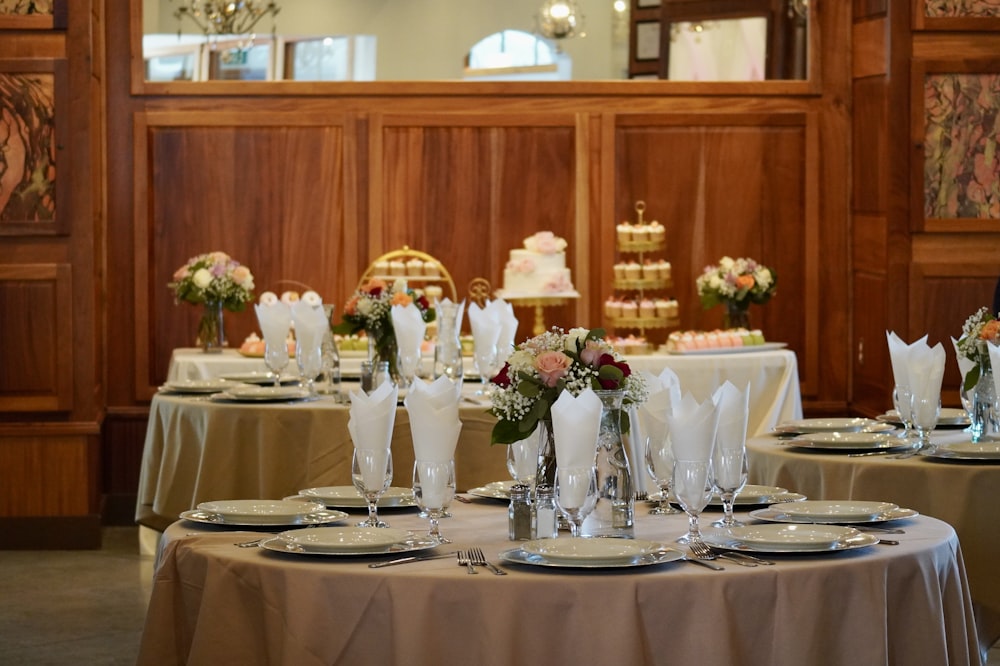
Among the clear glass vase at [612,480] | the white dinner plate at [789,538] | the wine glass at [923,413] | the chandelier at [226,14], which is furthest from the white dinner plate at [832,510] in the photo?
the chandelier at [226,14]

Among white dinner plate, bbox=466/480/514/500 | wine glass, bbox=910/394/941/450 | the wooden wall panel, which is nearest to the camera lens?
white dinner plate, bbox=466/480/514/500

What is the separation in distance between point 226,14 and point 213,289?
5.32 ft

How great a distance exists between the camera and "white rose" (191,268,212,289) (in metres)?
6.88

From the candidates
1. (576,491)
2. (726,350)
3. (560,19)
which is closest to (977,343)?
(576,491)

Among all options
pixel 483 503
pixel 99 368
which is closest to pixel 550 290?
pixel 99 368

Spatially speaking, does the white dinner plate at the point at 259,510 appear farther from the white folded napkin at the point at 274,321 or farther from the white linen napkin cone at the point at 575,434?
the white folded napkin at the point at 274,321

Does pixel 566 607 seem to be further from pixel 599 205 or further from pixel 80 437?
pixel 599 205

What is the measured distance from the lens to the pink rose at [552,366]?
2.68 m

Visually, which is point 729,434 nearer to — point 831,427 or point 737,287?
point 831,427

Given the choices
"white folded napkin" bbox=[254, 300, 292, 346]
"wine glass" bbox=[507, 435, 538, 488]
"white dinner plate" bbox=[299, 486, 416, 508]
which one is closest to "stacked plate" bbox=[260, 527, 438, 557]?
"wine glass" bbox=[507, 435, 538, 488]

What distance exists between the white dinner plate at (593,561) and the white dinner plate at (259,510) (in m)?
0.53

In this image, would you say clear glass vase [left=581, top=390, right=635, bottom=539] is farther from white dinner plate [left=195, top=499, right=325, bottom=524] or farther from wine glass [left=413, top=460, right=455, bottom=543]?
white dinner plate [left=195, top=499, right=325, bottom=524]

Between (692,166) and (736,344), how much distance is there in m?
1.15

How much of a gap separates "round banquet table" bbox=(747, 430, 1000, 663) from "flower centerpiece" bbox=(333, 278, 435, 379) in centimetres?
155
